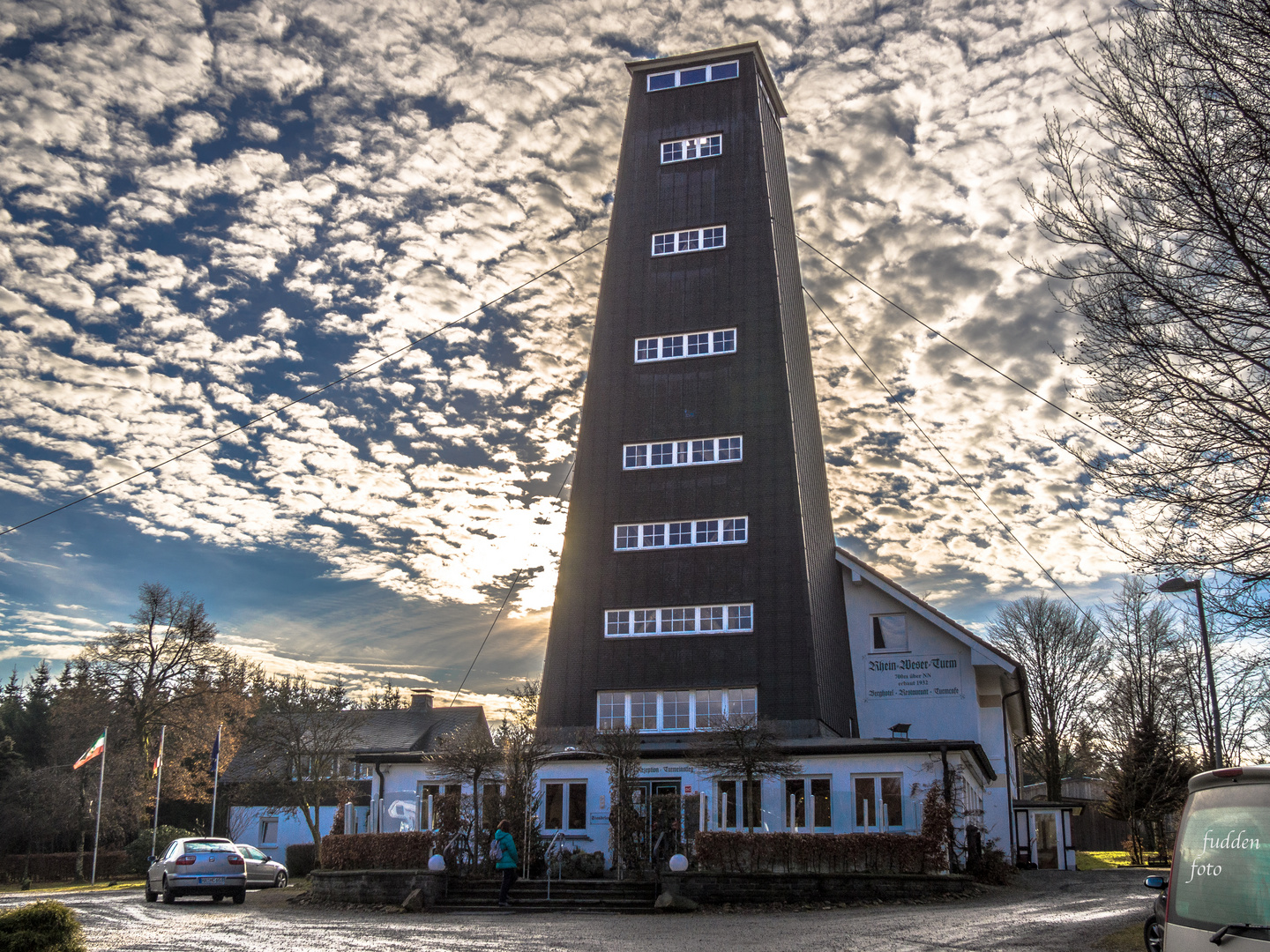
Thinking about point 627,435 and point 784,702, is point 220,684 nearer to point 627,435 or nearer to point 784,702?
point 627,435

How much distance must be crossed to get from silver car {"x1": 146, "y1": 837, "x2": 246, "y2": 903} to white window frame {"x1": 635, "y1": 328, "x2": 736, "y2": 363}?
18824 mm

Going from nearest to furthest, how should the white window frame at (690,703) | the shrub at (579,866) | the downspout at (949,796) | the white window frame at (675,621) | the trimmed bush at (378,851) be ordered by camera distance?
the downspout at (949,796) → the trimmed bush at (378,851) → the shrub at (579,866) → the white window frame at (690,703) → the white window frame at (675,621)

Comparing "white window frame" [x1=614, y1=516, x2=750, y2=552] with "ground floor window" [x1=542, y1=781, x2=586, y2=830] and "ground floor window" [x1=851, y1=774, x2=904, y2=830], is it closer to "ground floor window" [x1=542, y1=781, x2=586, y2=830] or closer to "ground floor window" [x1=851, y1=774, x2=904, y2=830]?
"ground floor window" [x1=542, y1=781, x2=586, y2=830]

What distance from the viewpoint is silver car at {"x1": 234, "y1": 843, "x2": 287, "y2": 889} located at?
32.9m

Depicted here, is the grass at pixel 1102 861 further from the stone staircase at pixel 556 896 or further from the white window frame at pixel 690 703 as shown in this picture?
the stone staircase at pixel 556 896

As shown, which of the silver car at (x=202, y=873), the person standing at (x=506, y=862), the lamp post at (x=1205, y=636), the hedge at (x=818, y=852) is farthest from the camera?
the silver car at (x=202, y=873)

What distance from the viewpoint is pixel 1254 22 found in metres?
10.1

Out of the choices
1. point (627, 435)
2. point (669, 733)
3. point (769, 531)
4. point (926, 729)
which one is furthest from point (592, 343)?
point (926, 729)

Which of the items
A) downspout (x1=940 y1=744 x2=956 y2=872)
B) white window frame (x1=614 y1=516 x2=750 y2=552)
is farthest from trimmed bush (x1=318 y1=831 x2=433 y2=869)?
downspout (x1=940 y1=744 x2=956 y2=872)

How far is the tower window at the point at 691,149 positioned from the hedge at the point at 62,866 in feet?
125

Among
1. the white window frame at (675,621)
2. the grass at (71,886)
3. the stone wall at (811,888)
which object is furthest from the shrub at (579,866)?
the grass at (71,886)

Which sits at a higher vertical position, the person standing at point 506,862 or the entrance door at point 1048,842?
the person standing at point 506,862

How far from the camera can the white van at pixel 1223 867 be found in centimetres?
622

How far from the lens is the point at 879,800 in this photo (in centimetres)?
2588
